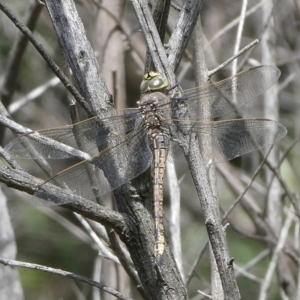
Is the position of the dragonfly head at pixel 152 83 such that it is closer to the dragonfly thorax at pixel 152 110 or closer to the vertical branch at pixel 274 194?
the dragonfly thorax at pixel 152 110

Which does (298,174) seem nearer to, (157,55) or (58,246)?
(58,246)

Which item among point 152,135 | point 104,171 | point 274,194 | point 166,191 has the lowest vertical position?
point 104,171

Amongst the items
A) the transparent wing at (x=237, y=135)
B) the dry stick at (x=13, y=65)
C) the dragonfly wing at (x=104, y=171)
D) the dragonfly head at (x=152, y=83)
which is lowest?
the dragonfly wing at (x=104, y=171)

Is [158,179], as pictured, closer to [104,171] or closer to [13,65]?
[104,171]

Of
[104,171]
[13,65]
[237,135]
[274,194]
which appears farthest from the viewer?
[274,194]

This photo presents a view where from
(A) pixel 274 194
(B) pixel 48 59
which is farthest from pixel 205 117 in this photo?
(A) pixel 274 194

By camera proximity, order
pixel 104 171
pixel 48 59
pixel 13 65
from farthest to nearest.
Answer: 1. pixel 13 65
2. pixel 104 171
3. pixel 48 59

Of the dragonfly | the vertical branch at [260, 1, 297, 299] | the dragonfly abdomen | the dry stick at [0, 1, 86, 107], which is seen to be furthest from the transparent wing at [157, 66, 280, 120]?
the vertical branch at [260, 1, 297, 299]

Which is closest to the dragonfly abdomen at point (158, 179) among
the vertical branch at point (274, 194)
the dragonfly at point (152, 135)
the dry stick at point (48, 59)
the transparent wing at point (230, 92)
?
the dragonfly at point (152, 135)

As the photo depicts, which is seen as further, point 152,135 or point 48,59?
point 152,135
